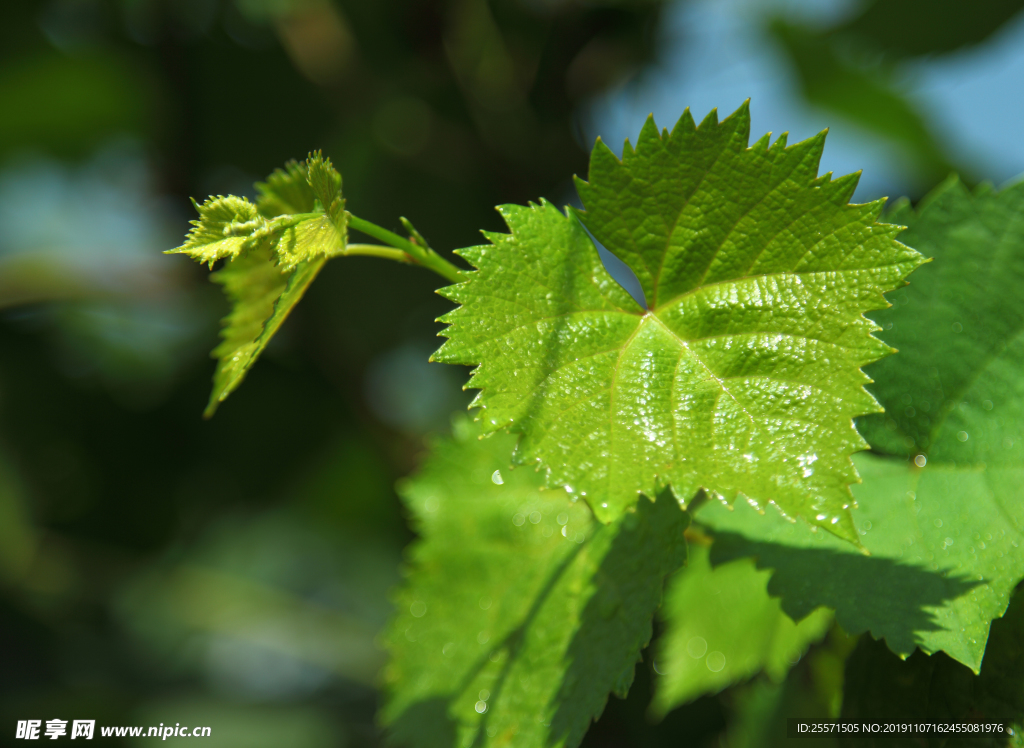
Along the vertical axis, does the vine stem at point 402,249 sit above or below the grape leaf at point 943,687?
above

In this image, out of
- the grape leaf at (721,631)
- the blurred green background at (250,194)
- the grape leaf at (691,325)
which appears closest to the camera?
the grape leaf at (691,325)

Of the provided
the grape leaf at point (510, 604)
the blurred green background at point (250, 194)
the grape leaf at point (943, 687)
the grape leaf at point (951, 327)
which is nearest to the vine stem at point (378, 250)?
the grape leaf at point (510, 604)

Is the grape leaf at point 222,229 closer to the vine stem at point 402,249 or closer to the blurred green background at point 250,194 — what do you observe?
the vine stem at point 402,249

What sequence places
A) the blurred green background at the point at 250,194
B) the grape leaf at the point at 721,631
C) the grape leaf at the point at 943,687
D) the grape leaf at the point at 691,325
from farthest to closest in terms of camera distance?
the blurred green background at the point at 250,194 < the grape leaf at the point at 721,631 < the grape leaf at the point at 943,687 < the grape leaf at the point at 691,325

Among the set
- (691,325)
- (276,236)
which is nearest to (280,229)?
(276,236)

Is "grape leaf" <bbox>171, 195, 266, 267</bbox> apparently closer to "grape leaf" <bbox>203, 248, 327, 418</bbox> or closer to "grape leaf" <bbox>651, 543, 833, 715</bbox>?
"grape leaf" <bbox>203, 248, 327, 418</bbox>

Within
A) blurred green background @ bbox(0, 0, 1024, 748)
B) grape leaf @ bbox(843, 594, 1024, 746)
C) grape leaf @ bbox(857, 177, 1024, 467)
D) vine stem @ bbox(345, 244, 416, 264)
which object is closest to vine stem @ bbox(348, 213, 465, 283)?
vine stem @ bbox(345, 244, 416, 264)

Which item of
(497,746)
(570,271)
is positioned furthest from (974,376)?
(497,746)

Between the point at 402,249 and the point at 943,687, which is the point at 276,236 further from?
the point at 943,687
